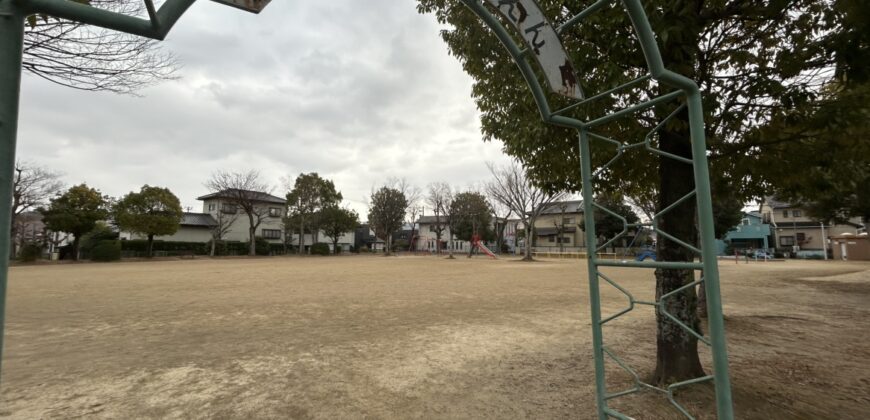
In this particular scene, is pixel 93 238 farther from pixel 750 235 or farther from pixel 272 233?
pixel 750 235

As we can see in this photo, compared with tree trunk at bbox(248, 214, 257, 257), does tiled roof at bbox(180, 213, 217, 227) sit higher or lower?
higher

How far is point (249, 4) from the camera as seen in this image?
1636mm

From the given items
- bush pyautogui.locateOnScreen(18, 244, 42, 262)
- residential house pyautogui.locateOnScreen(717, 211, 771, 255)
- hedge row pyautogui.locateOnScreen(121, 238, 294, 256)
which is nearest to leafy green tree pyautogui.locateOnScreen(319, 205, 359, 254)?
hedge row pyautogui.locateOnScreen(121, 238, 294, 256)

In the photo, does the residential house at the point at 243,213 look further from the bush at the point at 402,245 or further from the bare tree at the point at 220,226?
the bush at the point at 402,245

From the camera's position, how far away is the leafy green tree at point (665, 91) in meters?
3.24

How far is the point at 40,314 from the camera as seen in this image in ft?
24.3

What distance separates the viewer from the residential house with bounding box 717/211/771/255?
40156 millimetres

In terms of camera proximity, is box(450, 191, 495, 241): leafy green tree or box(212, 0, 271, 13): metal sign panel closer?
box(212, 0, 271, 13): metal sign panel

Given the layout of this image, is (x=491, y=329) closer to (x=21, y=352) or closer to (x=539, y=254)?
(x=21, y=352)

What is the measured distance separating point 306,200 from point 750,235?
47.2 m

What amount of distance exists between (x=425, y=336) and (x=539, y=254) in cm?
3730

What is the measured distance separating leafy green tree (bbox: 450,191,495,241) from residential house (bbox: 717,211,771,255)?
25.3 m

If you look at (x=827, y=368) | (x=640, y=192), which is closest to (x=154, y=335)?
(x=640, y=192)

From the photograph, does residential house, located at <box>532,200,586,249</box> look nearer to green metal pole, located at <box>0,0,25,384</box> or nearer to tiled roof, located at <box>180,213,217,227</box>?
tiled roof, located at <box>180,213,217,227</box>
